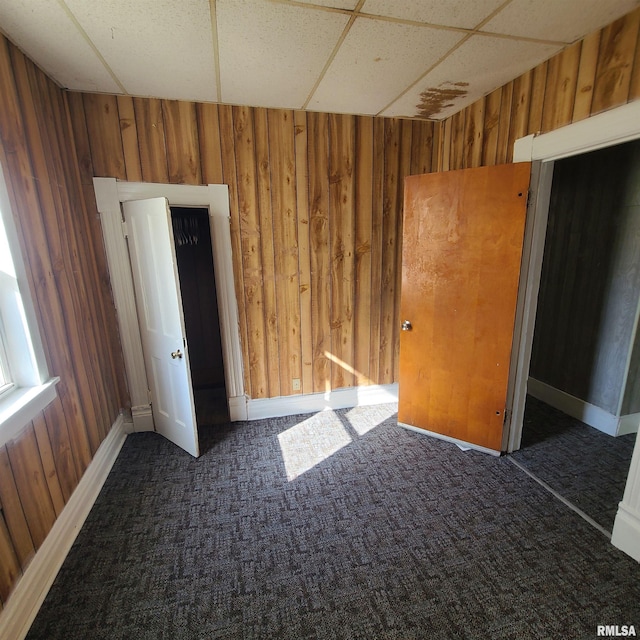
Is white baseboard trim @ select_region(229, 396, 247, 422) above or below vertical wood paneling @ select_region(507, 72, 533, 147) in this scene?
below

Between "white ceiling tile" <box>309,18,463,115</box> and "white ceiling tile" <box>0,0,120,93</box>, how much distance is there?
1.33 metres

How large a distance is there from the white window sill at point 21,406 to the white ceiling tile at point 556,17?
2823 millimetres

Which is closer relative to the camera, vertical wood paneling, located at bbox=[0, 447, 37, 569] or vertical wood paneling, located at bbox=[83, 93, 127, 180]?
vertical wood paneling, located at bbox=[0, 447, 37, 569]

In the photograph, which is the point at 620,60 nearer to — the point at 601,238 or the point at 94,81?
the point at 601,238

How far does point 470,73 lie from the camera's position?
6.87ft

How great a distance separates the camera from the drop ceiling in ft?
4.88

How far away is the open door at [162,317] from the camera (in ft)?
7.52

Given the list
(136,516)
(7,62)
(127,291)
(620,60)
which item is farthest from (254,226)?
(620,60)

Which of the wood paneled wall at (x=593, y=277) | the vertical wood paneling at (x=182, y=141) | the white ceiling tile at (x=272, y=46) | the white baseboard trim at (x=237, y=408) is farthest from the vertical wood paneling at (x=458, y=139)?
the white baseboard trim at (x=237, y=408)

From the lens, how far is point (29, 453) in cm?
154

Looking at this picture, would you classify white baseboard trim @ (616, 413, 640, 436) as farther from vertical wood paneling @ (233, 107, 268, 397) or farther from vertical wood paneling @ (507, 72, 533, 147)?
vertical wood paneling @ (233, 107, 268, 397)

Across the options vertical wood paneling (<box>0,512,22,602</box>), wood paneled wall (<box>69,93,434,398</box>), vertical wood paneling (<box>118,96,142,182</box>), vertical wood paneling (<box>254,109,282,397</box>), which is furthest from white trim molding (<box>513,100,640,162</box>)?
vertical wood paneling (<box>0,512,22,602</box>)

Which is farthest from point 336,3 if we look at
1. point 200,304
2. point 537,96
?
point 200,304

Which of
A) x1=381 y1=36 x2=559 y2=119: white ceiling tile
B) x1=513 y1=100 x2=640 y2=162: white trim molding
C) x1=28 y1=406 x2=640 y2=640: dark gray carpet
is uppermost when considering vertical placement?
x1=381 y1=36 x2=559 y2=119: white ceiling tile
